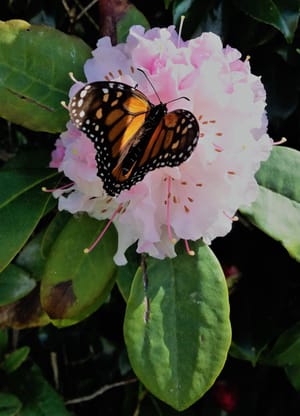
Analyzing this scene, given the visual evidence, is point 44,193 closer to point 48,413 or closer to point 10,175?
point 10,175

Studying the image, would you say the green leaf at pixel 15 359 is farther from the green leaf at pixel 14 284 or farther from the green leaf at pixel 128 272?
the green leaf at pixel 128 272

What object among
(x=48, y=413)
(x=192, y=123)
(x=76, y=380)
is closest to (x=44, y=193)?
(x=192, y=123)

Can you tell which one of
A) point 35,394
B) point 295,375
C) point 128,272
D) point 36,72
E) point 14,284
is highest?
point 36,72

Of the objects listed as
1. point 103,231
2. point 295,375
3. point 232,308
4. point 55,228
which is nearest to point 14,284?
point 55,228

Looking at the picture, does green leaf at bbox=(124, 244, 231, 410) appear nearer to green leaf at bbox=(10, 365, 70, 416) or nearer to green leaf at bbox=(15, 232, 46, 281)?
green leaf at bbox=(15, 232, 46, 281)

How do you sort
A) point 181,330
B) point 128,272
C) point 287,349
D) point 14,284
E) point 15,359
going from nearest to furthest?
point 181,330 < point 128,272 < point 14,284 < point 287,349 < point 15,359

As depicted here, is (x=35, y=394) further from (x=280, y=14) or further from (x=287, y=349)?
(x=280, y=14)
